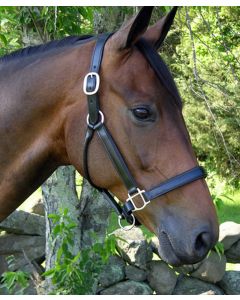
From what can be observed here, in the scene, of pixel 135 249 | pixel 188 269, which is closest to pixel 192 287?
pixel 188 269

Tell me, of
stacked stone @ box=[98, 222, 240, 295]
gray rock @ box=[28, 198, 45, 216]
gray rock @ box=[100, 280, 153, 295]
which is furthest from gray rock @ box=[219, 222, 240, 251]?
Result: gray rock @ box=[28, 198, 45, 216]

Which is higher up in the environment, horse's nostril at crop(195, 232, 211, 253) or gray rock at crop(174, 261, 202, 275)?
horse's nostril at crop(195, 232, 211, 253)

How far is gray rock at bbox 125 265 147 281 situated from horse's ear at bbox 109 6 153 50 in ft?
14.1

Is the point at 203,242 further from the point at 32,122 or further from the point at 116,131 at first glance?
the point at 32,122

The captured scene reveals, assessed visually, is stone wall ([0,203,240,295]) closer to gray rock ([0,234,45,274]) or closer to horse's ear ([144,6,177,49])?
gray rock ([0,234,45,274])

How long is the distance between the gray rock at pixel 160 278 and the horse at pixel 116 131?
414 centimetres

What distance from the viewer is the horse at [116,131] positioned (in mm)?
1956

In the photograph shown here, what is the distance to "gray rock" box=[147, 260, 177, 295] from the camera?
6.09 meters

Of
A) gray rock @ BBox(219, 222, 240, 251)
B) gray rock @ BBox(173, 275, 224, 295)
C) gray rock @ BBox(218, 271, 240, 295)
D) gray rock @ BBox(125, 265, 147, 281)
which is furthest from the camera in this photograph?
gray rock @ BBox(219, 222, 240, 251)

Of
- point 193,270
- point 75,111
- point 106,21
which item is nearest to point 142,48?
point 75,111

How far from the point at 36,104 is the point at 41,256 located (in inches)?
183

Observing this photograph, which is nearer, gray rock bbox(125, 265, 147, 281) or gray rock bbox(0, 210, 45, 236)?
gray rock bbox(125, 265, 147, 281)

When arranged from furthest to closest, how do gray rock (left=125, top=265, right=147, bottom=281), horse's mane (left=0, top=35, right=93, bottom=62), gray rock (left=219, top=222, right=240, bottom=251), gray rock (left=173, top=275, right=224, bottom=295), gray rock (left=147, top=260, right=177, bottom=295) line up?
1. gray rock (left=219, top=222, right=240, bottom=251)
2. gray rock (left=173, top=275, right=224, bottom=295)
3. gray rock (left=147, top=260, right=177, bottom=295)
4. gray rock (left=125, top=265, right=147, bottom=281)
5. horse's mane (left=0, top=35, right=93, bottom=62)

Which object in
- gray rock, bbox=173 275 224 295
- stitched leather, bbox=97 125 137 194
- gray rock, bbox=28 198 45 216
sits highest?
gray rock, bbox=28 198 45 216
